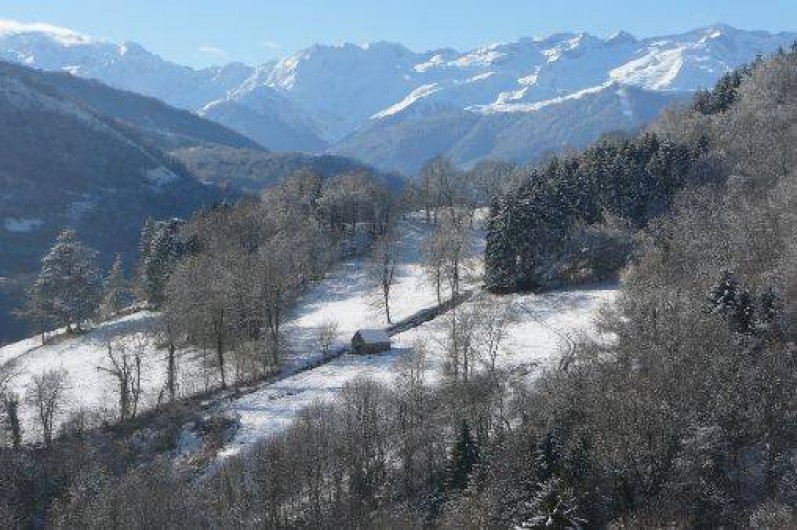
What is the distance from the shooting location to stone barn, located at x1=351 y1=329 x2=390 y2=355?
2894 inches

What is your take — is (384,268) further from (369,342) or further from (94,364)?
(94,364)

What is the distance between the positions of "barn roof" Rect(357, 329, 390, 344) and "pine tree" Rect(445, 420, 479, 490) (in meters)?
29.8

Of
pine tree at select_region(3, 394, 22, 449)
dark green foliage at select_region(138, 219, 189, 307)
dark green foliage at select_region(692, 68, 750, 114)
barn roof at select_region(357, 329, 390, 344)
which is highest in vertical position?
dark green foliage at select_region(692, 68, 750, 114)

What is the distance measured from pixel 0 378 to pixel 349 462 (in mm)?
34823

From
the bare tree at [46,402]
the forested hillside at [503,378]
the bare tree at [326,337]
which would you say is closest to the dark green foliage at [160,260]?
the forested hillside at [503,378]

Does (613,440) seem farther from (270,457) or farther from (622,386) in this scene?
(270,457)

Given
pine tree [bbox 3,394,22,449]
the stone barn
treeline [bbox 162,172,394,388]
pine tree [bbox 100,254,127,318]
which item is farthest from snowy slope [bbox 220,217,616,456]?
pine tree [bbox 100,254,127,318]

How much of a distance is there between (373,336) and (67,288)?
1707 inches

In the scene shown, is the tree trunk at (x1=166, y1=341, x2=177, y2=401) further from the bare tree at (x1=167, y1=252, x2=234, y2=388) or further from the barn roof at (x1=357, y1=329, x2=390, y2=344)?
the barn roof at (x1=357, y1=329, x2=390, y2=344)

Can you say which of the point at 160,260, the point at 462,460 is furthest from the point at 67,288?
the point at 462,460

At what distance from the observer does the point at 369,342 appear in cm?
7356

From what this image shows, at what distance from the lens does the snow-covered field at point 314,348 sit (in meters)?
65.1

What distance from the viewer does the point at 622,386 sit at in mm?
43406

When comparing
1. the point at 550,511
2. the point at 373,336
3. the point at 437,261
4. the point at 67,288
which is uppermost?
the point at 437,261
